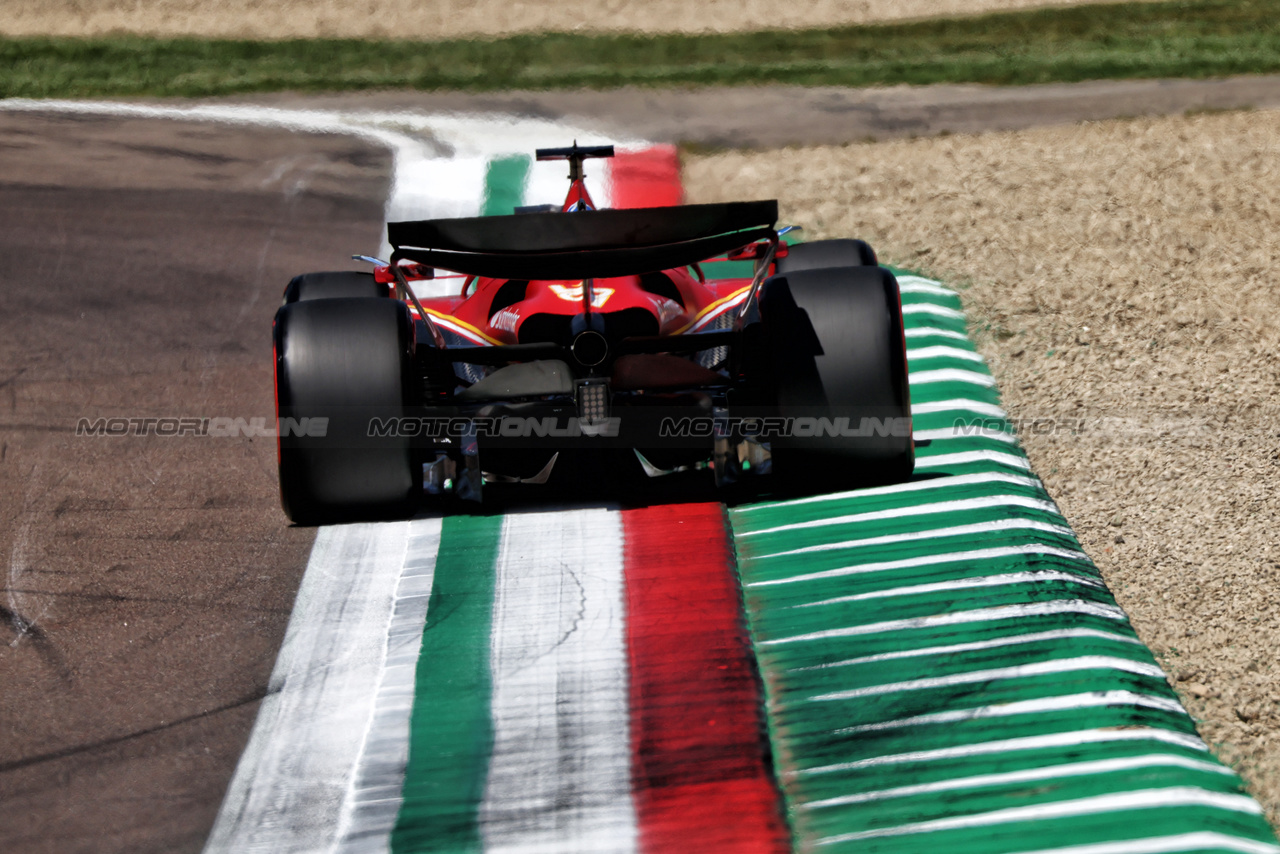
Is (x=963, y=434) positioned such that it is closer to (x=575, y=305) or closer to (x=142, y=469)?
(x=575, y=305)

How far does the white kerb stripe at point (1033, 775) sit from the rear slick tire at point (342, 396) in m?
2.42

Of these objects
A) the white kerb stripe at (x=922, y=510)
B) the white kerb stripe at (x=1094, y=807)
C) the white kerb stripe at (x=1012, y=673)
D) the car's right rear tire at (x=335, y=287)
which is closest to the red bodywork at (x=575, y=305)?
the car's right rear tire at (x=335, y=287)

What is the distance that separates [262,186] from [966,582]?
812 centimetres

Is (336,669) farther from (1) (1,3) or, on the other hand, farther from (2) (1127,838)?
(1) (1,3)

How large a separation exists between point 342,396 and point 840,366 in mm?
2259

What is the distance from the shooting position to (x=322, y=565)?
5.92 metres

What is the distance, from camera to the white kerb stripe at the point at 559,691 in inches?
171

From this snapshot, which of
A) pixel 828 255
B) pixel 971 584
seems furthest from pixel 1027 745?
pixel 828 255

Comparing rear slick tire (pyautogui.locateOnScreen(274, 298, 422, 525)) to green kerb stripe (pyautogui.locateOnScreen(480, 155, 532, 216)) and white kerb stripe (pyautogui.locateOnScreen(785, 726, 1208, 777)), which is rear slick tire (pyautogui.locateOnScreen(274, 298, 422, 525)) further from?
green kerb stripe (pyautogui.locateOnScreen(480, 155, 532, 216))

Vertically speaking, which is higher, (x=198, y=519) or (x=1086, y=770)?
(x=198, y=519)

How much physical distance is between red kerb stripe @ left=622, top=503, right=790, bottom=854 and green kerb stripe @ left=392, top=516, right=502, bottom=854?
0.65 metres

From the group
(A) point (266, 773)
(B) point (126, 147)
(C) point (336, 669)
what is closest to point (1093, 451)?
(C) point (336, 669)

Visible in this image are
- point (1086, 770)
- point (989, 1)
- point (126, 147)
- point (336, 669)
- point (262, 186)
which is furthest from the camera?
point (989, 1)

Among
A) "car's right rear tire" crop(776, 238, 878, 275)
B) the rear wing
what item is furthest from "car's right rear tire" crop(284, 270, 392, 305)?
"car's right rear tire" crop(776, 238, 878, 275)
